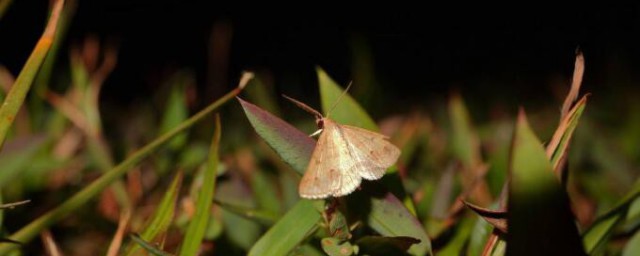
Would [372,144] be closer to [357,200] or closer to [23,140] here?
[357,200]

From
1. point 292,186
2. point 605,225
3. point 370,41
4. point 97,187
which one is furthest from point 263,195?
point 370,41

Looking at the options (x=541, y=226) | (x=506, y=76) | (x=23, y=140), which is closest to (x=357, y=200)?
Result: (x=541, y=226)

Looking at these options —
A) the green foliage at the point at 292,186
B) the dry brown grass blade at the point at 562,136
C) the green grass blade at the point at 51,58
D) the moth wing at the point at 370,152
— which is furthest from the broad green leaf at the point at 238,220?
the green grass blade at the point at 51,58

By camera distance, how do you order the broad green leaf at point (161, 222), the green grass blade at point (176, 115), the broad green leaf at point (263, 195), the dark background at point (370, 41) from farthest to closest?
the dark background at point (370, 41), the green grass blade at point (176, 115), the broad green leaf at point (263, 195), the broad green leaf at point (161, 222)

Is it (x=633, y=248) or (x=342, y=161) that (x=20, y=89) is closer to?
(x=342, y=161)

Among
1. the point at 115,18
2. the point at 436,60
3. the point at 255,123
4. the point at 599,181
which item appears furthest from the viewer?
the point at 436,60

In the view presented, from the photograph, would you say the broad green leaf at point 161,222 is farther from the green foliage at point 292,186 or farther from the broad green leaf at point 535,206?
the broad green leaf at point 535,206
